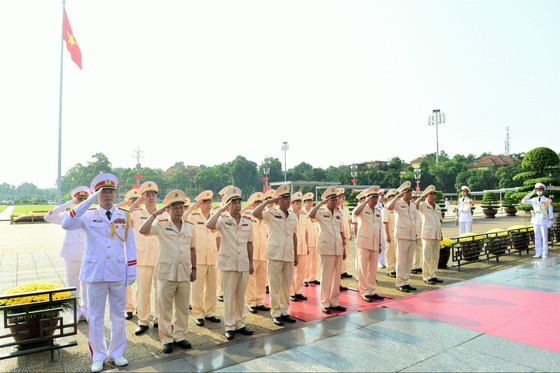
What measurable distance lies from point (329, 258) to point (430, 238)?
3.04 m

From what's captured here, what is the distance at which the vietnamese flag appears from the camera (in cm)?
1513

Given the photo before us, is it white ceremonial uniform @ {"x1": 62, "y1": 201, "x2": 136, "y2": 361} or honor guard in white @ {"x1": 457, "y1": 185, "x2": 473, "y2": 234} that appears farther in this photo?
honor guard in white @ {"x1": 457, "y1": 185, "x2": 473, "y2": 234}

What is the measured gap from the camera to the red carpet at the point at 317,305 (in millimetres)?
5527

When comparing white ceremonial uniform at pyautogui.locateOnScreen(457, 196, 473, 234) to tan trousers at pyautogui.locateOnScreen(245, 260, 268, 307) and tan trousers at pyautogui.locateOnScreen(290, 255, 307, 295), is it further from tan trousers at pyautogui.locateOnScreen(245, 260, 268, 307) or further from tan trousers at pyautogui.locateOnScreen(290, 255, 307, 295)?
tan trousers at pyautogui.locateOnScreen(245, 260, 268, 307)

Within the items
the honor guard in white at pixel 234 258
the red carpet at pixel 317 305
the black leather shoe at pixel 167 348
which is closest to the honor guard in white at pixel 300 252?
the red carpet at pixel 317 305

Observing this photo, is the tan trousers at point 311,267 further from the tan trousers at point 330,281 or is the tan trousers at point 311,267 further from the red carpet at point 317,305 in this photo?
the tan trousers at point 330,281

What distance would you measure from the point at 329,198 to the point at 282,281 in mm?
1594

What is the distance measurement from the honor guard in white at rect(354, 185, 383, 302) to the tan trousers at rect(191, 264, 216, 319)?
2.63 meters

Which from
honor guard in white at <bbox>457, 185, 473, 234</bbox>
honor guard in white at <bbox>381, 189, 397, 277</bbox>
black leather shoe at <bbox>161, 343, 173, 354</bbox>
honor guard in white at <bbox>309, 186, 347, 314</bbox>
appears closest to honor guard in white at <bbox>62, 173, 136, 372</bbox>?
black leather shoe at <bbox>161, 343, 173, 354</bbox>

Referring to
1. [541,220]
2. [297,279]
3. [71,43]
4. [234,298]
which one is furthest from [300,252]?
[71,43]

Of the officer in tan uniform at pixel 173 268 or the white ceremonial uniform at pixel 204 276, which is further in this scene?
the white ceremonial uniform at pixel 204 276

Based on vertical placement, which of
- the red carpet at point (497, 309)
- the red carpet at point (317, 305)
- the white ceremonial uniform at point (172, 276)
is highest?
the white ceremonial uniform at point (172, 276)

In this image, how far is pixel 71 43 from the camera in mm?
15242

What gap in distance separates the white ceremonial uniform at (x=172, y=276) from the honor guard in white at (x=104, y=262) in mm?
339
